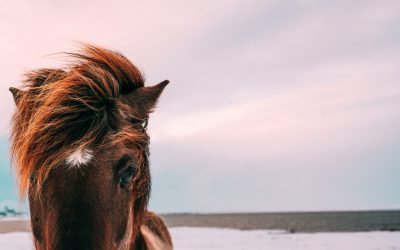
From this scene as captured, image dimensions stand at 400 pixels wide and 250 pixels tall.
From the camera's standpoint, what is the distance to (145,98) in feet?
9.97

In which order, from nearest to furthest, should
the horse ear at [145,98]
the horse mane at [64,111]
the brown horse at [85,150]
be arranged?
1. the brown horse at [85,150]
2. the horse mane at [64,111]
3. the horse ear at [145,98]

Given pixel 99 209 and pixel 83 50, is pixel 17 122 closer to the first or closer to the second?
pixel 83 50

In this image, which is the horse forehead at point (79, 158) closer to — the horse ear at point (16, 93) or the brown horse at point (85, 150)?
the brown horse at point (85, 150)

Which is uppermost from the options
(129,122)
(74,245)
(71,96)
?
(71,96)

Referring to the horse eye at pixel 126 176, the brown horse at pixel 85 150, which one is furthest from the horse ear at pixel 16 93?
the horse eye at pixel 126 176

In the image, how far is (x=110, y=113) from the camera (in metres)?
2.74

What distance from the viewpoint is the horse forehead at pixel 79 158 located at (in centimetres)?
239

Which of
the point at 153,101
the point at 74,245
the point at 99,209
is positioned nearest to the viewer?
the point at 74,245

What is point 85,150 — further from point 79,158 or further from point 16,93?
point 16,93

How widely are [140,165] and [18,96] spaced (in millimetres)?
1044

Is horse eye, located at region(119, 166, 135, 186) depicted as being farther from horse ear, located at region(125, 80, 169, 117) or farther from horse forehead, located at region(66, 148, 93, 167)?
horse ear, located at region(125, 80, 169, 117)

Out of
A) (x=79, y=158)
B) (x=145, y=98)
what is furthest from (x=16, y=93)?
(x=79, y=158)

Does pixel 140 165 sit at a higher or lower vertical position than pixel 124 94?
lower

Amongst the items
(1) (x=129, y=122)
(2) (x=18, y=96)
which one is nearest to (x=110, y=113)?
(1) (x=129, y=122)
